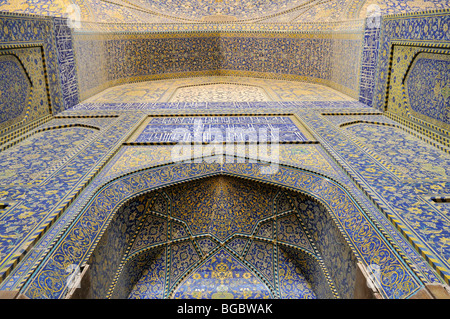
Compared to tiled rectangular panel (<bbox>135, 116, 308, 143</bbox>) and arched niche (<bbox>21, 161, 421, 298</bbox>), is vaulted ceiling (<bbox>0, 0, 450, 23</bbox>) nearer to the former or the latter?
tiled rectangular panel (<bbox>135, 116, 308, 143</bbox>)

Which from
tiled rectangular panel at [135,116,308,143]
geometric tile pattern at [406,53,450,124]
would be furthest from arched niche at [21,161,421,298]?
geometric tile pattern at [406,53,450,124]

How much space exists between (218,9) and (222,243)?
637cm

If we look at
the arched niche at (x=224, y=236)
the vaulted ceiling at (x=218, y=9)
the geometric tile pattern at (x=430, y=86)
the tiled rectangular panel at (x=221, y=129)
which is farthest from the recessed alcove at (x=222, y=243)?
the vaulted ceiling at (x=218, y=9)

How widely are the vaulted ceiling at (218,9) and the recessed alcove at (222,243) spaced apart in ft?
13.1

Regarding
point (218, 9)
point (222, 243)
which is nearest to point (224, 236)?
point (222, 243)

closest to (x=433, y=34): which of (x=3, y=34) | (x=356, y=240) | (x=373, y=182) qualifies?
(x=373, y=182)

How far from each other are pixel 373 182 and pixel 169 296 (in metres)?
2.05

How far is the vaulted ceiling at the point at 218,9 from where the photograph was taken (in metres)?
5.07

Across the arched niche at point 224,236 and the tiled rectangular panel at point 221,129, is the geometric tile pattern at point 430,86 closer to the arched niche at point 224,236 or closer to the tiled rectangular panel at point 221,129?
the tiled rectangular panel at point 221,129

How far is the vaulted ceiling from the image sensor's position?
507 cm

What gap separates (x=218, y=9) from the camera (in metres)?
7.70

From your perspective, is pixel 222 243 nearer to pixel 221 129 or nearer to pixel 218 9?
pixel 221 129

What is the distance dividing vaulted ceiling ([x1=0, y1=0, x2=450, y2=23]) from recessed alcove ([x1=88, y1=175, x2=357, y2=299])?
13.1 feet
